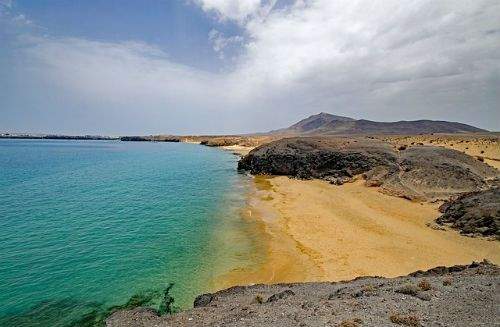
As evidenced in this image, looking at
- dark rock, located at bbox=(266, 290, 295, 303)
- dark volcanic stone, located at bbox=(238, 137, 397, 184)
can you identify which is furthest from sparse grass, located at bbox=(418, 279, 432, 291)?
dark volcanic stone, located at bbox=(238, 137, 397, 184)

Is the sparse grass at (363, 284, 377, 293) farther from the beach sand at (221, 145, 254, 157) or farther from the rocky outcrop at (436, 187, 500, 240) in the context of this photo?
the beach sand at (221, 145, 254, 157)

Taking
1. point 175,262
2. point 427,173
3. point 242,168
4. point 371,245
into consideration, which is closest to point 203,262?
point 175,262

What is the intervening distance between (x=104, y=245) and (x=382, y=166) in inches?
1604

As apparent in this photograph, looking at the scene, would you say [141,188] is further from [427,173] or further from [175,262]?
[427,173]

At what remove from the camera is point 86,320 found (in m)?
16.1

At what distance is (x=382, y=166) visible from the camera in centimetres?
5125

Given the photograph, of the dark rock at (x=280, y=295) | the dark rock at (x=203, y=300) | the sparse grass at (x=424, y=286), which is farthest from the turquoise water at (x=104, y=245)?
the sparse grass at (x=424, y=286)

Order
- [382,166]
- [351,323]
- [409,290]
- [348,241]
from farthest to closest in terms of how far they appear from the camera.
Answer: [382,166] → [348,241] → [409,290] → [351,323]

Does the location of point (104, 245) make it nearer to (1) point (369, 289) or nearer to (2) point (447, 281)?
(1) point (369, 289)

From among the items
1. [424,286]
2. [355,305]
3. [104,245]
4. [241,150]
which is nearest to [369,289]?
[355,305]

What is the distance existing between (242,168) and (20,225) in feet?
160

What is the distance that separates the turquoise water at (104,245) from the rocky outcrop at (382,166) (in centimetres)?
1779

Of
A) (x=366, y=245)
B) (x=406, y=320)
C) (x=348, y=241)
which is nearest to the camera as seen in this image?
(x=406, y=320)

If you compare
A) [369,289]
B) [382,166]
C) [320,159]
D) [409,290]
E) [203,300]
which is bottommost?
[203,300]
